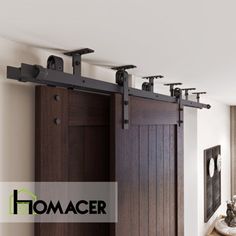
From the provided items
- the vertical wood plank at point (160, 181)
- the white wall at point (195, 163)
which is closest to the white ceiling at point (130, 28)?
the vertical wood plank at point (160, 181)

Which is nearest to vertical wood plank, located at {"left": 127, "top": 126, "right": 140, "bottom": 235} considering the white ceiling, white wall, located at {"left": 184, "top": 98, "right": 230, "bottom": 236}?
the white ceiling

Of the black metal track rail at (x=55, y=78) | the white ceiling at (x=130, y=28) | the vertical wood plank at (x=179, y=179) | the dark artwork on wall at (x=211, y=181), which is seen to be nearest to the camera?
the white ceiling at (x=130, y=28)

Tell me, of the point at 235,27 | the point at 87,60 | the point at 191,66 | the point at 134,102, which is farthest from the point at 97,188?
the point at 235,27

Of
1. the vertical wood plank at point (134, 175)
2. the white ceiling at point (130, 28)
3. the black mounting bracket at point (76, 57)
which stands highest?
the white ceiling at point (130, 28)

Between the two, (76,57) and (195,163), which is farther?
(195,163)

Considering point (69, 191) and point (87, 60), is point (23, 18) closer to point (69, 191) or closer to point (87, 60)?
point (87, 60)

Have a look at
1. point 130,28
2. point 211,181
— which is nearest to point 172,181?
point 130,28

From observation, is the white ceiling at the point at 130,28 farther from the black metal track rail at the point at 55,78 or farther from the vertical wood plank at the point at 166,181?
the vertical wood plank at the point at 166,181

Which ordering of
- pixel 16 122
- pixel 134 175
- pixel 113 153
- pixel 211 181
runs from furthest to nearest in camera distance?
pixel 211 181 → pixel 134 175 → pixel 113 153 → pixel 16 122

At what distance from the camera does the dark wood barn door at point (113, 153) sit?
103cm

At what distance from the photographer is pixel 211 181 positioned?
3395 mm

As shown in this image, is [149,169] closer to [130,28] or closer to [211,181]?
[130,28]

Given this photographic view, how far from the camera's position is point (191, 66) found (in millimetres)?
1387

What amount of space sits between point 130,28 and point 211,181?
116 inches
